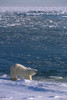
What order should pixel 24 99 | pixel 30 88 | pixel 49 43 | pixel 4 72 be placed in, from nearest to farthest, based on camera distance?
pixel 24 99 → pixel 30 88 → pixel 4 72 → pixel 49 43

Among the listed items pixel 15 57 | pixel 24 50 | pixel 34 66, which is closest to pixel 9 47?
pixel 24 50

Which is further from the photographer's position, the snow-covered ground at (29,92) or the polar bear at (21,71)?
the polar bear at (21,71)

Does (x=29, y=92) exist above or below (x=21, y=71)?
below

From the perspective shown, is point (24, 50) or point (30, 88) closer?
point (30, 88)

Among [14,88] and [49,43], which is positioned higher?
[49,43]

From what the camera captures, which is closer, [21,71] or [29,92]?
A: [29,92]

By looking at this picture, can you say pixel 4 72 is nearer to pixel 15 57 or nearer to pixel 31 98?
pixel 15 57

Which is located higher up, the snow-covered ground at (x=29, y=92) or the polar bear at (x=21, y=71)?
the polar bear at (x=21, y=71)

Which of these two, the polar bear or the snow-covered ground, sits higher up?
the polar bear

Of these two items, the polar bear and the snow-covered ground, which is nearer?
the snow-covered ground

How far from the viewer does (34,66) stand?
1348 centimetres

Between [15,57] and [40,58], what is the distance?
1.58 m

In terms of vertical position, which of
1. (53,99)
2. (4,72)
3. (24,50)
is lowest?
(53,99)

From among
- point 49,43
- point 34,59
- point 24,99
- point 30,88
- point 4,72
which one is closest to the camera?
point 24,99
